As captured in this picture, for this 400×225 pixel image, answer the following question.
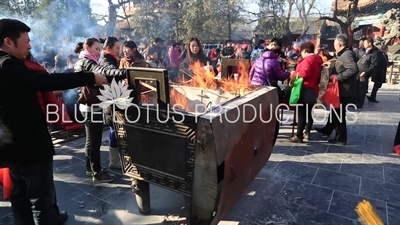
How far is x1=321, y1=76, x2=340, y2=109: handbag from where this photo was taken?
4895 mm

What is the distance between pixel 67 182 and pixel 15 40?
2.27 metres

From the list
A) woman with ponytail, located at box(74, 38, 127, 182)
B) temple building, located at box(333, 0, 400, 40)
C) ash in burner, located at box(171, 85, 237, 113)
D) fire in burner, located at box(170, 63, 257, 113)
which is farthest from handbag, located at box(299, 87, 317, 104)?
temple building, located at box(333, 0, 400, 40)

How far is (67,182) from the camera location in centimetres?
381

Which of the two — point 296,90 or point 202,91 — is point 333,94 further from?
point 202,91

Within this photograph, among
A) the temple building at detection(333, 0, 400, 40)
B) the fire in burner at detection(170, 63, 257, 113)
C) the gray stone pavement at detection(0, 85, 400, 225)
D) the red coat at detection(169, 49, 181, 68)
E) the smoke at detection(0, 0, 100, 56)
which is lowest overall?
the gray stone pavement at detection(0, 85, 400, 225)

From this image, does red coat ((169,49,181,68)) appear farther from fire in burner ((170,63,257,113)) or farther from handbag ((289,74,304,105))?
fire in burner ((170,63,257,113))

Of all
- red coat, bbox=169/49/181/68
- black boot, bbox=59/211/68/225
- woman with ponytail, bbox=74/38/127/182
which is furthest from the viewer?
red coat, bbox=169/49/181/68

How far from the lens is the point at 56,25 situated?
36.7ft

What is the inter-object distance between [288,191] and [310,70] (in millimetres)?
2317

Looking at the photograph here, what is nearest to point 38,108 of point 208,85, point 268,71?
point 208,85

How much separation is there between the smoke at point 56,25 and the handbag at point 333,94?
26.8ft

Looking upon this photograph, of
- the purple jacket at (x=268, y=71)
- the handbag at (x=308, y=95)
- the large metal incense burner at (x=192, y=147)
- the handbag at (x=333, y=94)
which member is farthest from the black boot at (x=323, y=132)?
the large metal incense burner at (x=192, y=147)

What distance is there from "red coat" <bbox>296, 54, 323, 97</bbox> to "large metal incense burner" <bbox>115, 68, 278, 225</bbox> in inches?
89.2

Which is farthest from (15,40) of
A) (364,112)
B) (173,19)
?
(173,19)
